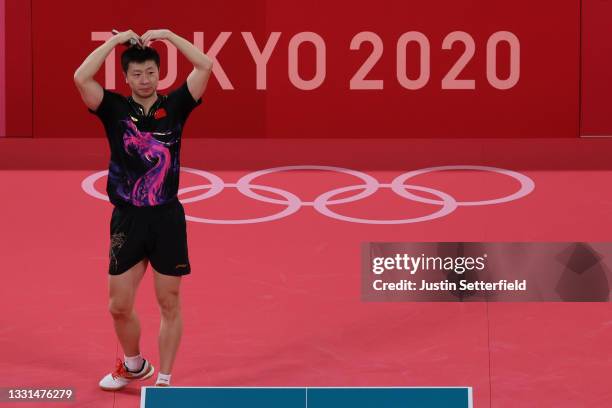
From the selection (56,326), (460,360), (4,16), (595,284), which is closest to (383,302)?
(460,360)

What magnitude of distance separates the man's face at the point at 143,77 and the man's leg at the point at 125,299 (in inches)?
30.0

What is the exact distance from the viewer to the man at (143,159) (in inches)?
215

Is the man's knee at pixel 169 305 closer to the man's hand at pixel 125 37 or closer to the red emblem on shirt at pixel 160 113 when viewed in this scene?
the red emblem on shirt at pixel 160 113

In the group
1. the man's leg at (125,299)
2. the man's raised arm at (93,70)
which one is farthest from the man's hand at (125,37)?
the man's leg at (125,299)

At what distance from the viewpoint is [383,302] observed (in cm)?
682

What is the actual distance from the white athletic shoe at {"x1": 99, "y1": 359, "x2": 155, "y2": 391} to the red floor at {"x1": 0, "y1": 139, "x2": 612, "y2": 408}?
0.05 m

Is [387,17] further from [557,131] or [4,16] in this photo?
[4,16]

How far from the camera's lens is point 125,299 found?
5652mm

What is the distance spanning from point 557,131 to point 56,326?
4.41 meters
